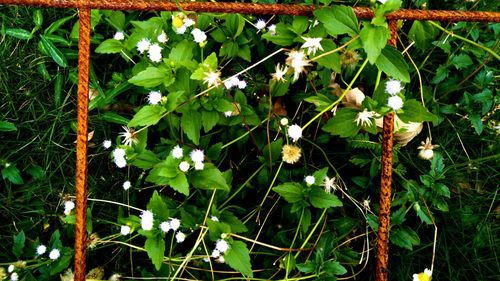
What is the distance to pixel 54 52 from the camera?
1679 mm

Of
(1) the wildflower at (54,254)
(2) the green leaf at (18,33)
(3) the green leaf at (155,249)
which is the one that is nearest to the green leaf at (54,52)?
(2) the green leaf at (18,33)

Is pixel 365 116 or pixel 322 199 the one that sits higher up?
pixel 365 116

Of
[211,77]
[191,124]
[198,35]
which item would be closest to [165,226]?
[191,124]

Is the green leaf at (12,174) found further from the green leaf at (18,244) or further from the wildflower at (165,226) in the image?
the wildflower at (165,226)

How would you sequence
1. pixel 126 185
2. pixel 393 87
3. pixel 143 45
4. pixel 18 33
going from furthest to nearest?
pixel 18 33, pixel 126 185, pixel 143 45, pixel 393 87

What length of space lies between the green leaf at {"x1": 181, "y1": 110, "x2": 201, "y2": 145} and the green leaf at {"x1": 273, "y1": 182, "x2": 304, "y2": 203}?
24 centimetres

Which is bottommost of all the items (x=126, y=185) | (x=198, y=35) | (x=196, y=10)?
(x=126, y=185)

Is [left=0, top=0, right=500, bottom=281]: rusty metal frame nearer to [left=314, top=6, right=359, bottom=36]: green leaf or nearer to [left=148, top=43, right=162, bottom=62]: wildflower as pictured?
[left=314, top=6, right=359, bottom=36]: green leaf

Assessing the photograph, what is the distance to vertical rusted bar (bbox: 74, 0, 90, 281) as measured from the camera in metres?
1.28

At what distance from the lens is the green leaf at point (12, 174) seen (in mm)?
1730

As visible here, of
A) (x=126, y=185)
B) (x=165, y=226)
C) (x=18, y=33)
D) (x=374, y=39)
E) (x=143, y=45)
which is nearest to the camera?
(x=374, y=39)

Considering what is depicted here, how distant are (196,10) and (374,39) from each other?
397 mm

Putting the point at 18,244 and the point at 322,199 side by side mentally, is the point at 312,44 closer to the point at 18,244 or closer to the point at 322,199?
the point at 322,199

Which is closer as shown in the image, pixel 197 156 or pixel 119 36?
pixel 197 156
